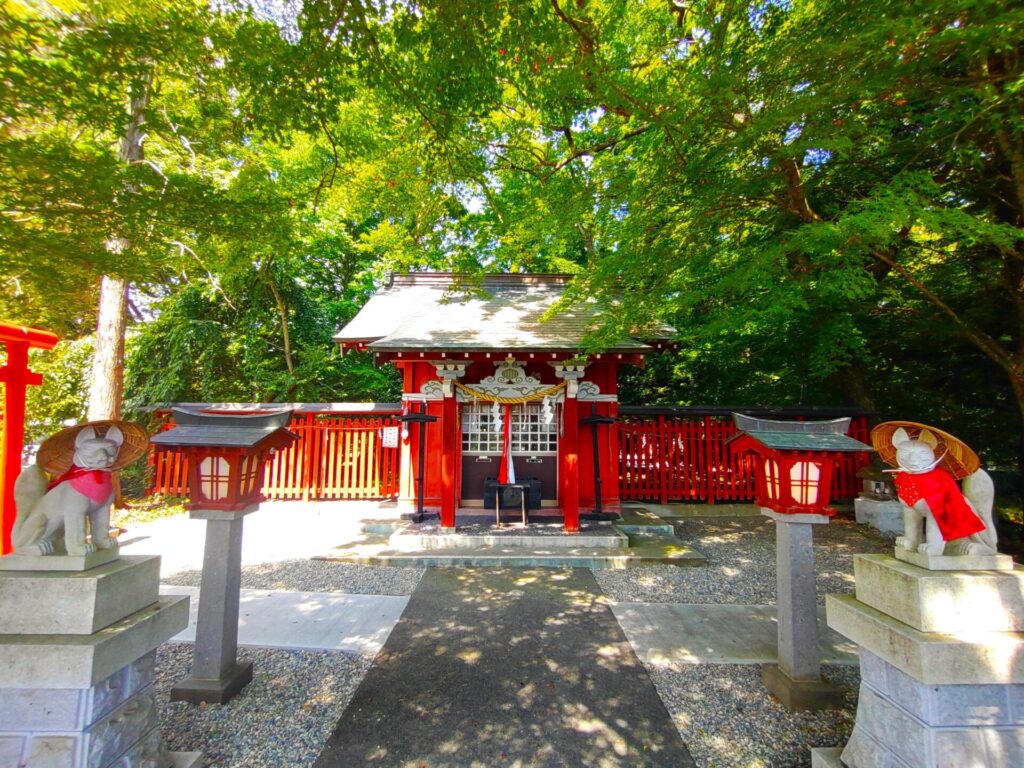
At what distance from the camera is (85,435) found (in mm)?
2361

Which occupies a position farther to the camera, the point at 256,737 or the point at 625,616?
the point at 625,616

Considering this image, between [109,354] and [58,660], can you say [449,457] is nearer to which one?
[58,660]

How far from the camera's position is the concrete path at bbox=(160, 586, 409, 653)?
12.3 feet

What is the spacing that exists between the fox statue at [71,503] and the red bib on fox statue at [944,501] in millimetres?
4569

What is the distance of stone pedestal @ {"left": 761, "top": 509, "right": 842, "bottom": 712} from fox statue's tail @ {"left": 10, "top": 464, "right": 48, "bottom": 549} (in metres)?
4.58

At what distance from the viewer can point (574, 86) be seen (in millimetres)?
4066

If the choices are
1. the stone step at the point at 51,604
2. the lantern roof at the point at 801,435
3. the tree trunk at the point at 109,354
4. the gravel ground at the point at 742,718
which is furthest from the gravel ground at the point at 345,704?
the tree trunk at the point at 109,354

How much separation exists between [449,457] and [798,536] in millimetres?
5066

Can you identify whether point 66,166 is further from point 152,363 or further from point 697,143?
point 152,363

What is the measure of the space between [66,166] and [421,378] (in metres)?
5.57

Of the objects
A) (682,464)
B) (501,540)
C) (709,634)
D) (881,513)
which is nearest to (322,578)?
(501,540)

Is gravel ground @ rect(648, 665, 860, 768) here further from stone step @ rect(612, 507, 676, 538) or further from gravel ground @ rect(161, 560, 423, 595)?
stone step @ rect(612, 507, 676, 538)

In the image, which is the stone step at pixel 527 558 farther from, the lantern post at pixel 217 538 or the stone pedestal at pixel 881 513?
the stone pedestal at pixel 881 513

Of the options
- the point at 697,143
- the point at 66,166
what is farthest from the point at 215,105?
the point at 697,143
